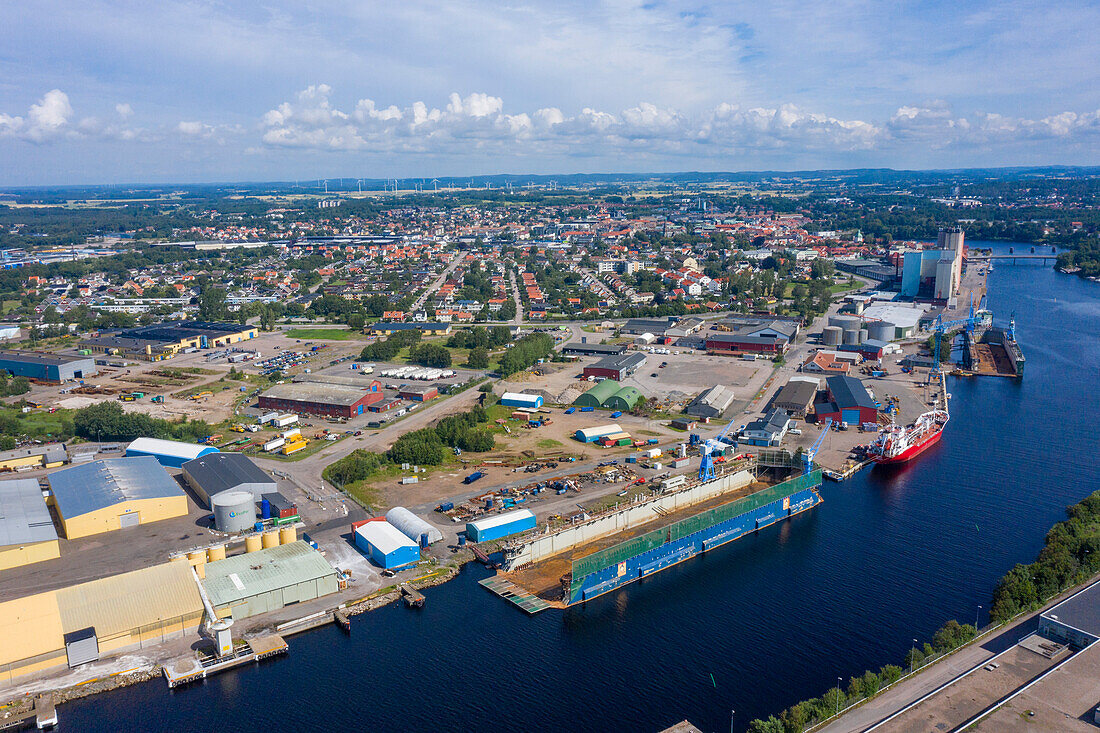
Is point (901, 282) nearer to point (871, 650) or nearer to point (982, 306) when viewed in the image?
point (982, 306)

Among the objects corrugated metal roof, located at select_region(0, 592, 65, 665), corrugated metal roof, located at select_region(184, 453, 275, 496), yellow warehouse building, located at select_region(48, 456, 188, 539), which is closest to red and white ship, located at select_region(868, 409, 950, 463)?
corrugated metal roof, located at select_region(184, 453, 275, 496)

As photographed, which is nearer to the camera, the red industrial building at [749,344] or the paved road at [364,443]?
the paved road at [364,443]

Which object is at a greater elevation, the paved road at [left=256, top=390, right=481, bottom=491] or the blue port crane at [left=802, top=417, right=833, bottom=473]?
the blue port crane at [left=802, top=417, right=833, bottom=473]

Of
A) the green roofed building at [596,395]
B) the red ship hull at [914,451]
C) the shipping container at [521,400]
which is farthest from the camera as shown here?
the green roofed building at [596,395]

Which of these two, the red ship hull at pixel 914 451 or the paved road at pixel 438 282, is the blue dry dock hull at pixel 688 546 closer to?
the red ship hull at pixel 914 451

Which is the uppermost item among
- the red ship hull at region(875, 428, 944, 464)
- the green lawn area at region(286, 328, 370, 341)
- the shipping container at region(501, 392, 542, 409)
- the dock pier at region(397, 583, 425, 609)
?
the green lawn area at region(286, 328, 370, 341)

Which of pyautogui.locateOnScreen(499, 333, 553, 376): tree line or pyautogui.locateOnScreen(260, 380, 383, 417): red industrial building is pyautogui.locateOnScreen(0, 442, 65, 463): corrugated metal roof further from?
pyautogui.locateOnScreen(499, 333, 553, 376): tree line

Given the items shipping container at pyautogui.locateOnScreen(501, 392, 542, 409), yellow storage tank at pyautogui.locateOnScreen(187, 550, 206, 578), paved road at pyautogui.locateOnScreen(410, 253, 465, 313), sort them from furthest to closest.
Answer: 1. paved road at pyautogui.locateOnScreen(410, 253, 465, 313)
2. shipping container at pyautogui.locateOnScreen(501, 392, 542, 409)
3. yellow storage tank at pyautogui.locateOnScreen(187, 550, 206, 578)

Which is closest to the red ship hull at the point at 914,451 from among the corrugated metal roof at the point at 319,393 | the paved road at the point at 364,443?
the paved road at the point at 364,443

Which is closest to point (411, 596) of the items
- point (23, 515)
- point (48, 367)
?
point (23, 515)
